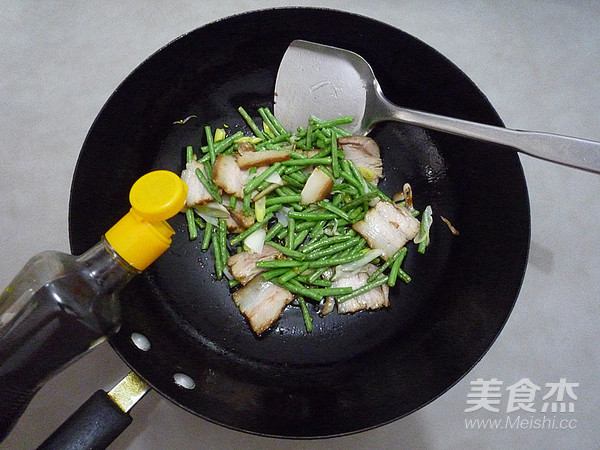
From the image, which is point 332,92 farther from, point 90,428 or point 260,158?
point 90,428

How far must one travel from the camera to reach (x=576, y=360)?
1508mm

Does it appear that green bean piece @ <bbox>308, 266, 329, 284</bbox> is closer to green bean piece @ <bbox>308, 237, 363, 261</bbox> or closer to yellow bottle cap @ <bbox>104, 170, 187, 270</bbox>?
green bean piece @ <bbox>308, 237, 363, 261</bbox>

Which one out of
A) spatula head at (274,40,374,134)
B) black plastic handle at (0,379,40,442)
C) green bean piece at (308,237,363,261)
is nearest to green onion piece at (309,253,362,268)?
green bean piece at (308,237,363,261)

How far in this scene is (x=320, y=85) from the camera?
1414mm

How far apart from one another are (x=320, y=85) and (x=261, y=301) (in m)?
0.63

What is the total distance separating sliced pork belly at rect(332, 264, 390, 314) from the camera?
1.37m

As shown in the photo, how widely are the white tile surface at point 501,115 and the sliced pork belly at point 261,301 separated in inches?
14.0

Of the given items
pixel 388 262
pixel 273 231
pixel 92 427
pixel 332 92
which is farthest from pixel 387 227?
pixel 92 427

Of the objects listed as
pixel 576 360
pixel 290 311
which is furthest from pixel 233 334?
pixel 576 360

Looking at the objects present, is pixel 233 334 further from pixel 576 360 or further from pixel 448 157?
pixel 576 360

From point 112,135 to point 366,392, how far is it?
3.05 feet

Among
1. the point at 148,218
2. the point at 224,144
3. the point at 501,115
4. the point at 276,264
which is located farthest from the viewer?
the point at 501,115

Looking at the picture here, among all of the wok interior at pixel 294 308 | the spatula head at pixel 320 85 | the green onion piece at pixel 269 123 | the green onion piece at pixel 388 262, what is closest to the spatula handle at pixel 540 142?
the wok interior at pixel 294 308

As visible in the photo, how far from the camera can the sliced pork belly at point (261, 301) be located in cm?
133
